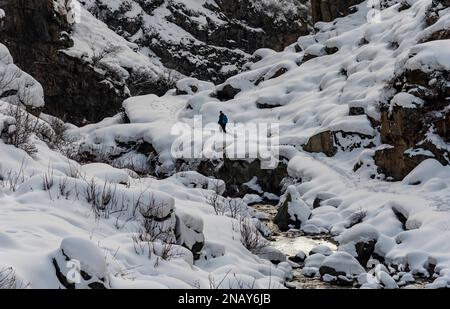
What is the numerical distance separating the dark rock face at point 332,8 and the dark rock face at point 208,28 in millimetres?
14918

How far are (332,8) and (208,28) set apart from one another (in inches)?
749

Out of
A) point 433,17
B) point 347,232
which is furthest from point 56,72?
point 347,232

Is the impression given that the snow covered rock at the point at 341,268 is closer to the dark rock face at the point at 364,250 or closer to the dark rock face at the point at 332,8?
the dark rock face at the point at 364,250

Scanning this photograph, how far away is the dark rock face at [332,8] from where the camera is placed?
35.8 metres

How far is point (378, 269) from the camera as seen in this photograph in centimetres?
959

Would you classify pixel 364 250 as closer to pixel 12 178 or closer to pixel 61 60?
pixel 12 178

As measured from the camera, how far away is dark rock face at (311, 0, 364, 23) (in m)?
35.8

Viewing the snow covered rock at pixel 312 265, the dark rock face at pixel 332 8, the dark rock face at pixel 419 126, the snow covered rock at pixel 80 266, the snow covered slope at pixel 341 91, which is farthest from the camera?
the dark rock face at pixel 332 8

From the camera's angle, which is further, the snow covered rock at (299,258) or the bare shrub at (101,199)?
the snow covered rock at (299,258)

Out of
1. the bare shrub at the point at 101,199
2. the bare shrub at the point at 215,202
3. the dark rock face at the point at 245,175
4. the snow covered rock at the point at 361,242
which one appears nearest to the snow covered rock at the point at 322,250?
the snow covered rock at the point at 361,242

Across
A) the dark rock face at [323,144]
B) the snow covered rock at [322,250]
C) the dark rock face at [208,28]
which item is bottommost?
the snow covered rock at [322,250]

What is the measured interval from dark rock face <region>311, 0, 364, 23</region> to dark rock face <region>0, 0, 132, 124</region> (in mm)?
15777

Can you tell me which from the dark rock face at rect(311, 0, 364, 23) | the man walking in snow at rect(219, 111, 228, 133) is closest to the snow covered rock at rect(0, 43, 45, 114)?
the man walking in snow at rect(219, 111, 228, 133)
